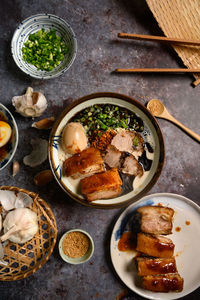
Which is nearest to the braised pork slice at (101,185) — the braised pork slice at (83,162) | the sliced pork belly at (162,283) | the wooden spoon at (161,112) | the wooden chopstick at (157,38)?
the braised pork slice at (83,162)

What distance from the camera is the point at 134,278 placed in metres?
2.67

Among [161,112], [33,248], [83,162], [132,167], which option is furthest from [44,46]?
[33,248]

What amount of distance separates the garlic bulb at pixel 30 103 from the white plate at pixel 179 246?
123 centimetres

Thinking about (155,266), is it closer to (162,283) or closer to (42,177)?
(162,283)

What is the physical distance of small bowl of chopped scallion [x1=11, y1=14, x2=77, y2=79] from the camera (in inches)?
101

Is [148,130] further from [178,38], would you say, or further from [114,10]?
[114,10]

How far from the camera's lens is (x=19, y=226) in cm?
234

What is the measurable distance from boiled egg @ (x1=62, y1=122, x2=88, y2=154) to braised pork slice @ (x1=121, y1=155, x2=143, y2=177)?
1.33 feet

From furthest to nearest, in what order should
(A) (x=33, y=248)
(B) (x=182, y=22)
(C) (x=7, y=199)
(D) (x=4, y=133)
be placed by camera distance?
(B) (x=182, y=22) < (A) (x=33, y=248) < (C) (x=7, y=199) < (D) (x=4, y=133)

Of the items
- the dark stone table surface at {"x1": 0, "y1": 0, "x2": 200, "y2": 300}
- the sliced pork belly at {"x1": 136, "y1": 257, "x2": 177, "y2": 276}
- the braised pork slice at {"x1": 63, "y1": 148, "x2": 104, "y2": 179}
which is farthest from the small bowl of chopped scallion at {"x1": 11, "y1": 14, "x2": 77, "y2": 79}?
the sliced pork belly at {"x1": 136, "y1": 257, "x2": 177, "y2": 276}

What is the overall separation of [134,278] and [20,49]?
237 cm

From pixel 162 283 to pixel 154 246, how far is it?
33 cm

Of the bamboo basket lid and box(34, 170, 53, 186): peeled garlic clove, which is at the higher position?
box(34, 170, 53, 186): peeled garlic clove

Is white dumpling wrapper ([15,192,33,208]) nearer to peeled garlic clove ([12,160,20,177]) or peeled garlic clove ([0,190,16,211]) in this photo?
peeled garlic clove ([0,190,16,211])
